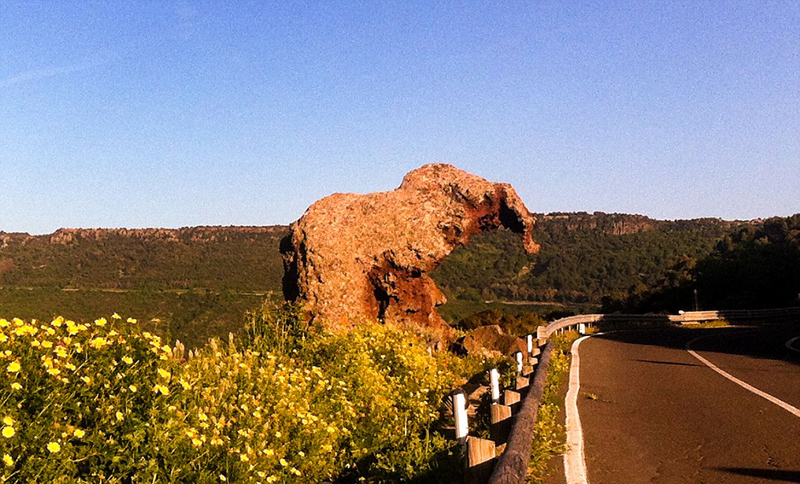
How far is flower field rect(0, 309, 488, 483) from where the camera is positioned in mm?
4770

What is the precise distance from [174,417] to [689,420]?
6.41 metres

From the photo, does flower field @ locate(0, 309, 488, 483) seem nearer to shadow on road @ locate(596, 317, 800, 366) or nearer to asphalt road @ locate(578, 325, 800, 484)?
asphalt road @ locate(578, 325, 800, 484)

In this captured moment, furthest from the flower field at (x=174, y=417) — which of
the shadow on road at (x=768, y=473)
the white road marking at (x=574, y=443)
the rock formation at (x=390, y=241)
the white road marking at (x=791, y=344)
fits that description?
the white road marking at (x=791, y=344)

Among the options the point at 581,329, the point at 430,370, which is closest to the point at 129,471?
the point at 430,370

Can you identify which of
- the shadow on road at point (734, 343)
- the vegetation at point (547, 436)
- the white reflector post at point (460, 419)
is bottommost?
the shadow on road at point (734, 343)

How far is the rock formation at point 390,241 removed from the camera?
1947cm

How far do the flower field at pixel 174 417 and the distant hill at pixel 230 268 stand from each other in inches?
1835

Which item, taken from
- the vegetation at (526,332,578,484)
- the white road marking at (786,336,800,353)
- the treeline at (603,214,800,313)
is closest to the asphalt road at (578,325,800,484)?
the vegetation at (526,332,578,484)

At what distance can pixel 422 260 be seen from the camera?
68.8 ft

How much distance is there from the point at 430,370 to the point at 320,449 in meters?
4.52

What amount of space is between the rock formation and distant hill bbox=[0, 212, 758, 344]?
112 ft

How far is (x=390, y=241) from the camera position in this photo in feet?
67.8

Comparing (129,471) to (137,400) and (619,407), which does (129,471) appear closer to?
(137,400)

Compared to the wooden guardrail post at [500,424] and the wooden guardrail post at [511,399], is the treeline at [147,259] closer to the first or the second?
the wooden guardrail post at [511,399]
